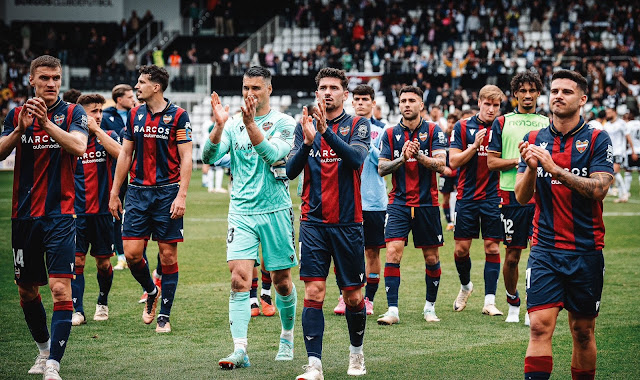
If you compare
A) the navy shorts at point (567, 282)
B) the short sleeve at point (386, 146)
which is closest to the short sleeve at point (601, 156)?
the navy shorts at point (567, 282)

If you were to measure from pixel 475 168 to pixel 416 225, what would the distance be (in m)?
1.01

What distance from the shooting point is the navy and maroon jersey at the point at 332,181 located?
661 centimetres

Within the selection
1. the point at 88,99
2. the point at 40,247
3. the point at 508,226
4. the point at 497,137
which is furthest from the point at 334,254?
the point at 88,99

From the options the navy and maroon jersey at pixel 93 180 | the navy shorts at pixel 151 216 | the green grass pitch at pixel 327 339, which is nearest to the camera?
the green grass pitch at pixel 327 339

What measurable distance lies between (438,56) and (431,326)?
29.9m

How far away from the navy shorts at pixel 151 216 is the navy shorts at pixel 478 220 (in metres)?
3.20

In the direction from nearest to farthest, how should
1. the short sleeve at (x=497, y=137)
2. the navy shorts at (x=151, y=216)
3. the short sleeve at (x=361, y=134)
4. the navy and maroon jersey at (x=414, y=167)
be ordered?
the short sleeve at (x=361, y=134) → the navy shorts at (x=151, y=216) → the short sleeve at (x=497, y=137) → the navy and maroon jersey at (x=414, y=167)

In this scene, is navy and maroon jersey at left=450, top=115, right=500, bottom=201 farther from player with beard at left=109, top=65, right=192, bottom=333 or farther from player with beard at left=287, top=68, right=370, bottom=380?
player with beard at left=109, top=65, right=192, bottom=333

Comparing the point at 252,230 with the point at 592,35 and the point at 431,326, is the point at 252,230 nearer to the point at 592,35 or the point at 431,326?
the point at 431,326

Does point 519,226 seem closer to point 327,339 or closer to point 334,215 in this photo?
point 327,339

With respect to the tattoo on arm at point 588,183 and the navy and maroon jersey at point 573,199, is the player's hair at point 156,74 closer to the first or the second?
the navy and maroon jersey at point 573,199

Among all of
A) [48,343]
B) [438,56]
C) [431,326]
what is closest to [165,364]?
[48,343]

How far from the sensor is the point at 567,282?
18.1 ft

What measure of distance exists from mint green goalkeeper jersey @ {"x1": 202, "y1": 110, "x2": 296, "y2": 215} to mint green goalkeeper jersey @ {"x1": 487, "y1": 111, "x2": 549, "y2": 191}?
233 centimetres
